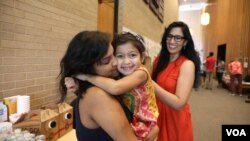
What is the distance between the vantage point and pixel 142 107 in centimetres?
133

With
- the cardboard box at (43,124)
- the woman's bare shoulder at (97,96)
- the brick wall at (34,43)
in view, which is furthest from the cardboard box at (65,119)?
the woman's bare shoulder at (97,96)

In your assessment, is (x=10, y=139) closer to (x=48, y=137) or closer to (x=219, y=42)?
(x=48, y=137)

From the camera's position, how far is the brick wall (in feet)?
5.84

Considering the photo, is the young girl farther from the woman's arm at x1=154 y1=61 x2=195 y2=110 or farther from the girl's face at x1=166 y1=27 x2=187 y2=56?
the girl's face at x1=166 y1=27 x2=187 y2=56

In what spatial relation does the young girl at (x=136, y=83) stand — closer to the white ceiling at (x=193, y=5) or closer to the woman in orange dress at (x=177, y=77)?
the woman in orange dress at (x=177, y=77)

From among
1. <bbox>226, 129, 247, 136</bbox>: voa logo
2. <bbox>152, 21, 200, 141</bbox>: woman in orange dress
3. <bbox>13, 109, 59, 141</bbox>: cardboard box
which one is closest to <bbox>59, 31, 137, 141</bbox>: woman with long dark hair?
<bbox>13, 109, 59, 141</bbox>: cardboard box

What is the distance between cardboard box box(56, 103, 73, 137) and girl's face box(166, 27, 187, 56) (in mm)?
946

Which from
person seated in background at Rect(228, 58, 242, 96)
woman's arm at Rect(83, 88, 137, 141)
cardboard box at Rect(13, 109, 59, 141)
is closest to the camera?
woman's arm at Rect(83, 88, 137, 141)

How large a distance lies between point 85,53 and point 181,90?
97 cm

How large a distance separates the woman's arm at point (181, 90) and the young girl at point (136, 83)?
29 cm

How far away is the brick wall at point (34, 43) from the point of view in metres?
1.78

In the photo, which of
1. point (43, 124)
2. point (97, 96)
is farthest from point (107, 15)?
point (97, 96)

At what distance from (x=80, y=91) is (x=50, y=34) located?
141cm

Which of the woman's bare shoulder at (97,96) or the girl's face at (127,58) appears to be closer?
the woman's bare shoulder at (97,96)
